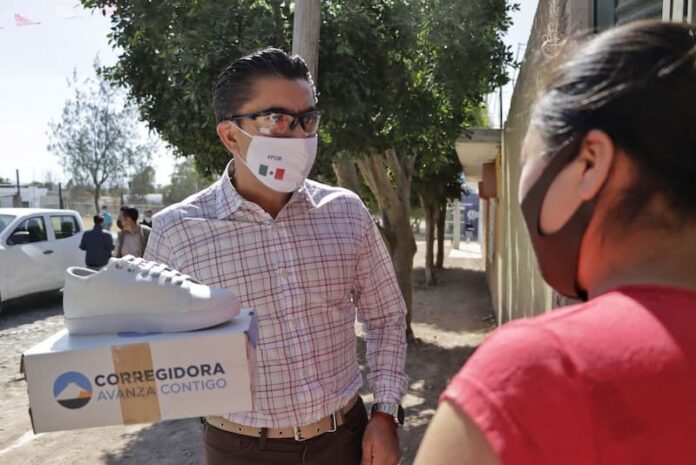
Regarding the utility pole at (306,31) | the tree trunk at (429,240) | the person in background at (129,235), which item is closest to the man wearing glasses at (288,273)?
the utility pole at (306,31)

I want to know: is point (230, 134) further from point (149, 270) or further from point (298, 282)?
point (149, 270)

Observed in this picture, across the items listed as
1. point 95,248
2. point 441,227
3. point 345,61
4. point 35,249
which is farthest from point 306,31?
point 441,227

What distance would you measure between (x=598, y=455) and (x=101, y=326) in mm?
1013

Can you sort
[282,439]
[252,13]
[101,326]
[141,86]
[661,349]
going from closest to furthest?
1. [661,349]
2. [101,326]
3. [282,439]
4. [252,13]
5. [141,86]

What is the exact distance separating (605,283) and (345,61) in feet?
13.8

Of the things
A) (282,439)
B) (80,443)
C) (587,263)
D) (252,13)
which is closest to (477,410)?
(587,263)

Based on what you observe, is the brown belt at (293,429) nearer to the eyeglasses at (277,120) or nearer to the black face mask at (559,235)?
the eyeglasses at (277,120)

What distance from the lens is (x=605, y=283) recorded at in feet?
2.37

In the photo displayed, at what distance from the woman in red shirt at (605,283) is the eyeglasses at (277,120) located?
45.2 inches

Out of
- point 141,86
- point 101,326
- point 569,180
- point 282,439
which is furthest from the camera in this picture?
point 141,86

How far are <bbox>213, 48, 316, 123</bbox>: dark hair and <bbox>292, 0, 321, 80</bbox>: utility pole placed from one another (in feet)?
4.75

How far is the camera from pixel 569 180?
720 mm

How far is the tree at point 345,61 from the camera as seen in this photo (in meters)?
4.46

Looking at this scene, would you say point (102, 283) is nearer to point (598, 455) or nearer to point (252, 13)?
point (598, 455)
